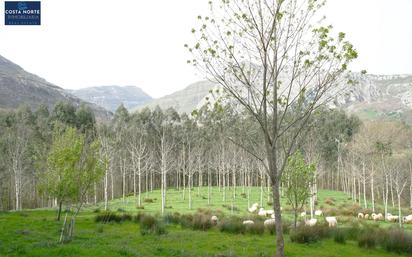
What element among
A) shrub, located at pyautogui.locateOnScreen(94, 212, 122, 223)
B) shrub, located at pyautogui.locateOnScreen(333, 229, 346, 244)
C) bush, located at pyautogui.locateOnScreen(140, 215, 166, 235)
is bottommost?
shrub, located at pyautogui.locateOnScreen(333, 229, 346, 244)

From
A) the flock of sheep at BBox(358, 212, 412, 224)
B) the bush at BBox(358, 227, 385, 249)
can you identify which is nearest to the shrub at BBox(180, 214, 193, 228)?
the bush at BBox(358, 227, 385, 249)

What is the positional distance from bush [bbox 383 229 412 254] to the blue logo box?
25.1 metres

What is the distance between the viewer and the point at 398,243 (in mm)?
20625

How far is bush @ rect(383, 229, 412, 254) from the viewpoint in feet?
67.0

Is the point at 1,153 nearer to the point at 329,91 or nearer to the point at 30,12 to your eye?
the point at 30,12

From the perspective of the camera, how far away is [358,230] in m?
24.1

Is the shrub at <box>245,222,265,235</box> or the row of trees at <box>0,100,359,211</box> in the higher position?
the row of trees at <box>0,100,359,211</box>

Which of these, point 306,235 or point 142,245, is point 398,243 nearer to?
point 306,235

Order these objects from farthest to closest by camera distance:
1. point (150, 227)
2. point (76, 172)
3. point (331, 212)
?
point (331, 212) < point (150, 227) < point (76, 172)

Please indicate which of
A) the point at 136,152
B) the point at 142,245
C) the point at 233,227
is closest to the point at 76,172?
the point at 142,245

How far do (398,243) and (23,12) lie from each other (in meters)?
27.2

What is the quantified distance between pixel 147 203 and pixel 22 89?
158 metres

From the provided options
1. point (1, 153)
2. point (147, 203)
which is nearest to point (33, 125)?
point (1, 153)

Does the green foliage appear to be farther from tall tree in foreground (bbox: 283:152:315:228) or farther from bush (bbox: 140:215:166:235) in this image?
tall tree in foreground (bbox: 283:152:315:228)
